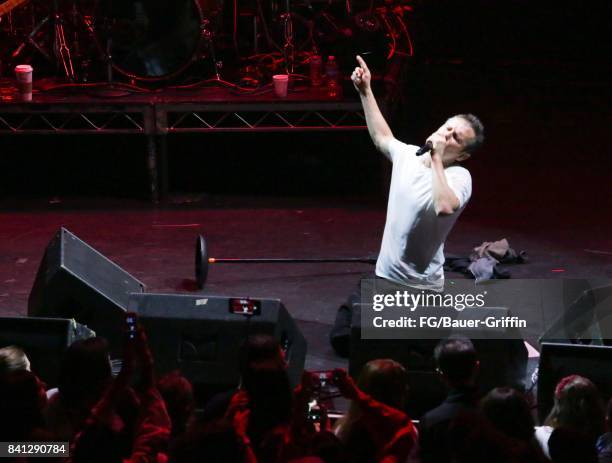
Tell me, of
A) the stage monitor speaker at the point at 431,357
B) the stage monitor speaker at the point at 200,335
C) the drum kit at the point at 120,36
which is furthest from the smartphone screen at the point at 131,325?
the drum kit at the point at 120,36

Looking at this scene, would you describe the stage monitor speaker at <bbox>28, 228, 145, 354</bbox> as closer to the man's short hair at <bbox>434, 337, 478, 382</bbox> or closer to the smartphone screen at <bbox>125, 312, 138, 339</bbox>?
the smartphone screen at <bbox>125, 312, 138, 339</bbox>

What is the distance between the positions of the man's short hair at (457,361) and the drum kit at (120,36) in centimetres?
680

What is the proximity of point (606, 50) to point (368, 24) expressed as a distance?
563 cm

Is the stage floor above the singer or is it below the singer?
below

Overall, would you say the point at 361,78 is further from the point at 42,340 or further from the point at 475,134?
the point at 42,340

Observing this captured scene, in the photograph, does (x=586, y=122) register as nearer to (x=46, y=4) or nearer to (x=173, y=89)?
(x=173, y=89)

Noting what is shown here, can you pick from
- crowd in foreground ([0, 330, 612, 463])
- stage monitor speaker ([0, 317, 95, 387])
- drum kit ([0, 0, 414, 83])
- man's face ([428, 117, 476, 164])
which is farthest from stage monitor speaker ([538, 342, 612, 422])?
drum kit ([0, 0, 414, 83])

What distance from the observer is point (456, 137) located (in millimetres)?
6492

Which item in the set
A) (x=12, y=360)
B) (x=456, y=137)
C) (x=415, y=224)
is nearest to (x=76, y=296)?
(x=12, y=360)

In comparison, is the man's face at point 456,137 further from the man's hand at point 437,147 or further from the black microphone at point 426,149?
the black microphone at point 426,149

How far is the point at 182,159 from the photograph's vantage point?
12.1 m

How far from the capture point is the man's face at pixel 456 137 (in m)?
6.48

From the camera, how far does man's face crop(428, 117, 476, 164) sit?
648cm

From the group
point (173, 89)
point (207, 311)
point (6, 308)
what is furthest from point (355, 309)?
point (173, 89)
